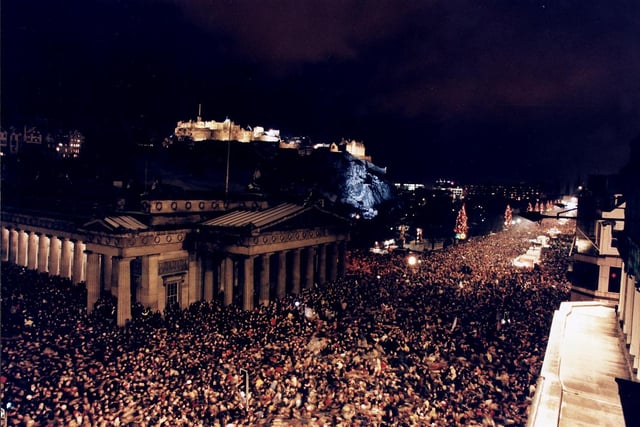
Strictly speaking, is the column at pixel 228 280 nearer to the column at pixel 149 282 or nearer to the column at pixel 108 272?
the column at pixel 149 282

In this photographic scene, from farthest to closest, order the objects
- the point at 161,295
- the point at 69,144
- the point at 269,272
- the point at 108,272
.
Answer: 1. the point at 69,144
2. the point at 108,272
3. the point at 269,272
4. the point at 161,295

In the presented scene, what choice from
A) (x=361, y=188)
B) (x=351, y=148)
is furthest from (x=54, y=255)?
(x=351, y=148)

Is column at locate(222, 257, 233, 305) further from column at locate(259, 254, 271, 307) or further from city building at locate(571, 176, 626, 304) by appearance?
city building at locate(571, 176, 626, 304)

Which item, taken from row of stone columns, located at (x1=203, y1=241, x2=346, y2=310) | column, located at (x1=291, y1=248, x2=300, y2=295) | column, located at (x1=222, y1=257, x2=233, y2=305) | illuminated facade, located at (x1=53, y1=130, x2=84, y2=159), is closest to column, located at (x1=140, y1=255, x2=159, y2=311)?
row of stone columns, located at (x1=203, y1=241, x2=346, y2=310)

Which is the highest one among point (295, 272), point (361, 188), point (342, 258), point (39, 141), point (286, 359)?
point (39, 141)

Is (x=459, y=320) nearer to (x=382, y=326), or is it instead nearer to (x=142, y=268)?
(x=382, y=326)

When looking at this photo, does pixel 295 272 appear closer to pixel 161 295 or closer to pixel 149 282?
pixel 161 295
